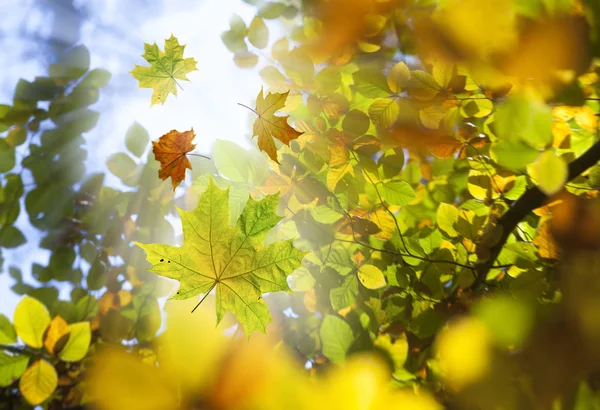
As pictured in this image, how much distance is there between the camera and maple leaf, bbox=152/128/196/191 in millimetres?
636

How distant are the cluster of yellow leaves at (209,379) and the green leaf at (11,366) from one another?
0.31m

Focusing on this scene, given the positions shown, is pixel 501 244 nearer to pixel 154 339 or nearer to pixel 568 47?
pixel 568 47

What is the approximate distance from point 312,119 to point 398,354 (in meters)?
0.51

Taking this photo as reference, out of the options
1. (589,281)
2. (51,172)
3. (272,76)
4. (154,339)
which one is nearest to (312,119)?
(272,76)

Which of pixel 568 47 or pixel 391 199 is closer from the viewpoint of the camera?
pixel 568 47

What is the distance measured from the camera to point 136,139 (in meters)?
1.01

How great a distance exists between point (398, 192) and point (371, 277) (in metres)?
0.18

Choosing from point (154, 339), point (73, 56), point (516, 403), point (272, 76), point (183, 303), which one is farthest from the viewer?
point (73, 56)

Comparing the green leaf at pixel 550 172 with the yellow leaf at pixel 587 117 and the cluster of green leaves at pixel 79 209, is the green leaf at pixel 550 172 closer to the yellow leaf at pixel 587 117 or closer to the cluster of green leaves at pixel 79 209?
the yellow leaf at pixel 587 117

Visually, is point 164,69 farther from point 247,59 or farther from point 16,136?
point 16,136

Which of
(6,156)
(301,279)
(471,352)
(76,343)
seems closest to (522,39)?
(471,352)

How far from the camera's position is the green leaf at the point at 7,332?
0.67m

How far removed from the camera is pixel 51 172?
105 centimetres

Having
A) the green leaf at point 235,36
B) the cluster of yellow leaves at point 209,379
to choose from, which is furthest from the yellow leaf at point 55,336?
the green leaf at point 235,36
